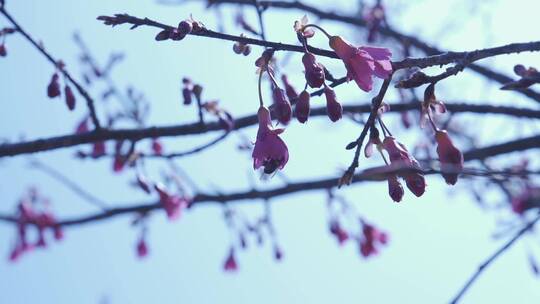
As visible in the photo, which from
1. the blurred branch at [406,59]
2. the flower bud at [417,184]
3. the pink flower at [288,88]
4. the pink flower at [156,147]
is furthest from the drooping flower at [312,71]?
the pink flower at [156,147]

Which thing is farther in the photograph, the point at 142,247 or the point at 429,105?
the point at 142,247

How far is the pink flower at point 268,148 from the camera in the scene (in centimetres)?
185

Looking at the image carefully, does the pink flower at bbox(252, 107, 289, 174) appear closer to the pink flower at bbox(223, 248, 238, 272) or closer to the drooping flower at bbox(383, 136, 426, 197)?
the drooping flower at bbox(383, 136, 426, 197)

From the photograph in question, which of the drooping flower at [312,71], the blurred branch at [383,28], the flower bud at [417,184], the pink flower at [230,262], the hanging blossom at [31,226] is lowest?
the hanging blossom at [31,226]

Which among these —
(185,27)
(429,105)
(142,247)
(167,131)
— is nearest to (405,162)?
(429,105)

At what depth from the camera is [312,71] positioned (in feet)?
5.56

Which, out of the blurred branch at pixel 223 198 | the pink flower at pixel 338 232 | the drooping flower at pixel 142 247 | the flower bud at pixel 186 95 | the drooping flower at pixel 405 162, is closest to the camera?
the drooping flower at pixel 405 162

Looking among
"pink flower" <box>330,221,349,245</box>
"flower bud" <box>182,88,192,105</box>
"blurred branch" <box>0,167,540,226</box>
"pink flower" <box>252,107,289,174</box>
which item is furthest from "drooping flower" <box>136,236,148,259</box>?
"pink flower" <box>252,107,289,174</box>

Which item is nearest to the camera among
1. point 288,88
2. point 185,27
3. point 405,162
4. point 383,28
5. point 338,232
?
point 185,27

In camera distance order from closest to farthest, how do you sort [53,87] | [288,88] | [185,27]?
[185,27] → [288,88] → [53,87]

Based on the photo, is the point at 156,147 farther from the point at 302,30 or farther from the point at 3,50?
the point at 302,30

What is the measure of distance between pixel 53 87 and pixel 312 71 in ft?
5.04

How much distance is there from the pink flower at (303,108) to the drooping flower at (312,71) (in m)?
0.08

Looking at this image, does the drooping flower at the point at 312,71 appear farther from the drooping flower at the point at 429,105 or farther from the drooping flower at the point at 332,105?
the drooping flower at the point at 429,105
